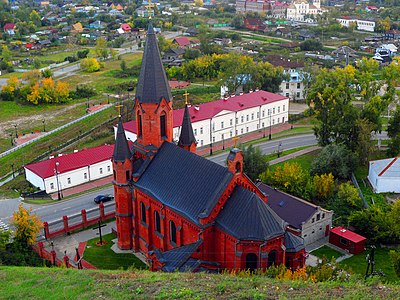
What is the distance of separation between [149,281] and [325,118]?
41807 mm

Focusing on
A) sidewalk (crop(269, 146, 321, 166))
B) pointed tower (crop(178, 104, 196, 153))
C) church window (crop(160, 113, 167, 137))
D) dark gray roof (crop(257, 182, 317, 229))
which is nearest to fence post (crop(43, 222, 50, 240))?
church window (crop(160, 113, 167, 137))

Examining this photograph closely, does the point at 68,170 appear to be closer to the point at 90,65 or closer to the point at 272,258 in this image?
the point at 272,258

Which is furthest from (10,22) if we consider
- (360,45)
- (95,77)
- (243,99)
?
(243,99)

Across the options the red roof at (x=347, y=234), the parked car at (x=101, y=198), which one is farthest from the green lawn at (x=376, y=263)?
the parked car at (x=101, y=198)

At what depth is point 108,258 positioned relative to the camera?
39.7m

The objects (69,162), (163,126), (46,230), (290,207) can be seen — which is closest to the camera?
(163,126)

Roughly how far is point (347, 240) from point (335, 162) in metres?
14.2

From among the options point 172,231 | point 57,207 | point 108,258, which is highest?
point 172,231

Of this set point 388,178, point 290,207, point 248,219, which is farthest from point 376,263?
point 388,178

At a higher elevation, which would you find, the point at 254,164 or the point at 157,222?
the point at 254,164

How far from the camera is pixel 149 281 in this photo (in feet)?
77.8

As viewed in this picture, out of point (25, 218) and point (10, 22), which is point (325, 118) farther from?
point (10, 22)

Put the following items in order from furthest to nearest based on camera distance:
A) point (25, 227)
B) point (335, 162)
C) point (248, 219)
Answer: point (335, 162) → point (25, 227) → point (248, 219)

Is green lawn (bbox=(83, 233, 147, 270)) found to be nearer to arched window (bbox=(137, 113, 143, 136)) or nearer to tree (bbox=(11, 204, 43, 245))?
tree (bbox=(11, 204, 43, 245))
